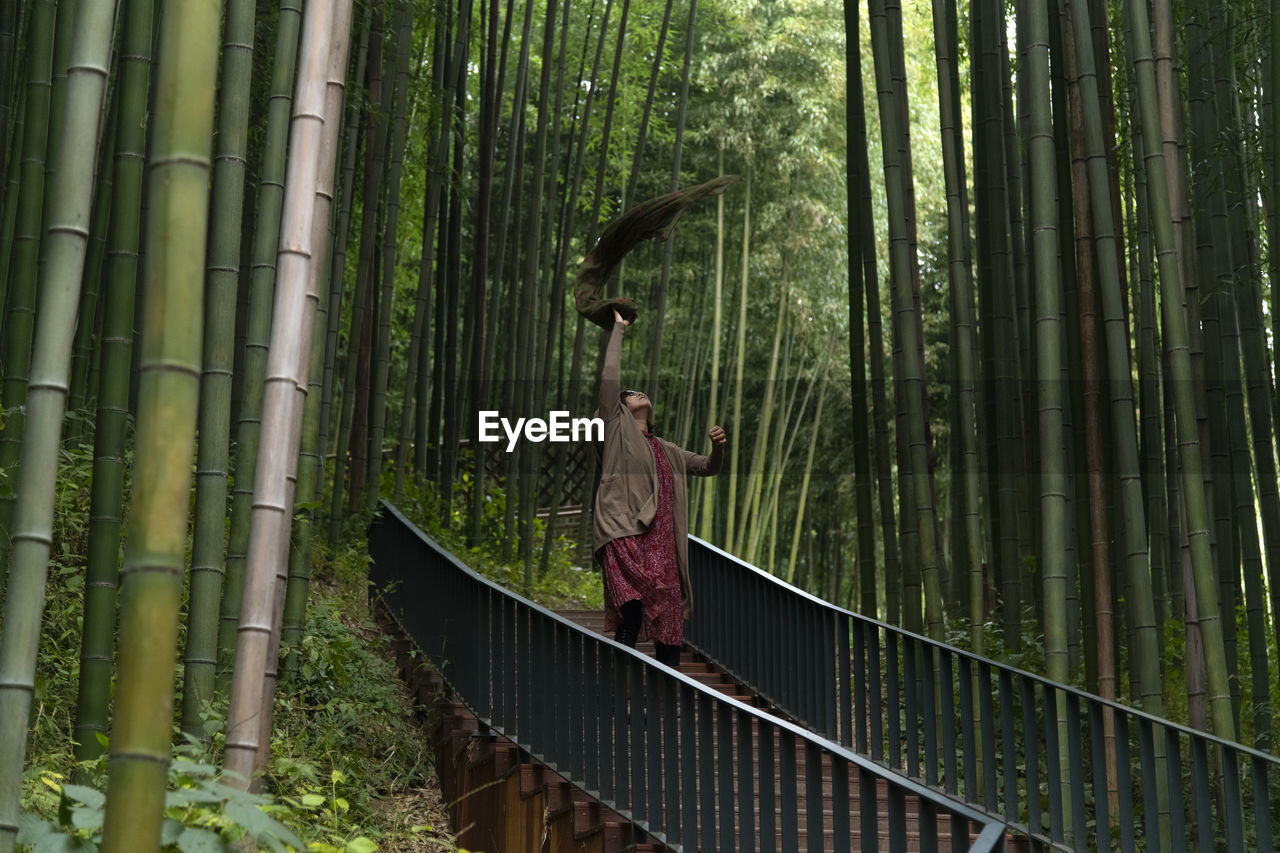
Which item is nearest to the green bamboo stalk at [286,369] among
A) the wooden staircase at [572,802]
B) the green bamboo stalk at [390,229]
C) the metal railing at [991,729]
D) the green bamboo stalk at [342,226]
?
the wooden staircase at [572,802]

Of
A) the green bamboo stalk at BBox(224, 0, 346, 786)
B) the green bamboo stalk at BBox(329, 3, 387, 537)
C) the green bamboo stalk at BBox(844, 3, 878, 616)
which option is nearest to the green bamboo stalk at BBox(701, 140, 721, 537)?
the green bamboo stalk at BBox(329, 3, 387, 537)

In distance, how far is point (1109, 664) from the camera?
4.18 metres

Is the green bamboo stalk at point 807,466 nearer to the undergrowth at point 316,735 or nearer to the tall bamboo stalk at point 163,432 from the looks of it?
the undergrowth at point 316,735

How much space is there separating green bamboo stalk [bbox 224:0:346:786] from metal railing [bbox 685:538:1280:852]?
234 centimetres

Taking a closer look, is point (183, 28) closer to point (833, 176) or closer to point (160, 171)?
point (160, 171)

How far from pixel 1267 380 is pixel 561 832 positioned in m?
3.34

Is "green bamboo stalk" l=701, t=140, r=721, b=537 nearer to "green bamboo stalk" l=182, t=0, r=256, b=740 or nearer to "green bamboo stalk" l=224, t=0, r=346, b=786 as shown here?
"green bamboo stalk" l=182, t=0, r=256, b=740

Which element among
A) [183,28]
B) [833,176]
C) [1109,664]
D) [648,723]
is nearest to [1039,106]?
[1109,664]

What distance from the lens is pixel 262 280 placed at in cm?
275

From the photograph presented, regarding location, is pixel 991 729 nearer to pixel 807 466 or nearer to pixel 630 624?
pixel 630 624

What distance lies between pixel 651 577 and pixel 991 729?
1.26 m

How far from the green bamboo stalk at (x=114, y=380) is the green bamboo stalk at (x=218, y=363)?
0.52 feet

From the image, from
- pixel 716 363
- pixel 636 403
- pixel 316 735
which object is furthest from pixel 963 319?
pixel 716 363

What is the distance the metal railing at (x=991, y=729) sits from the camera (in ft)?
11.4
